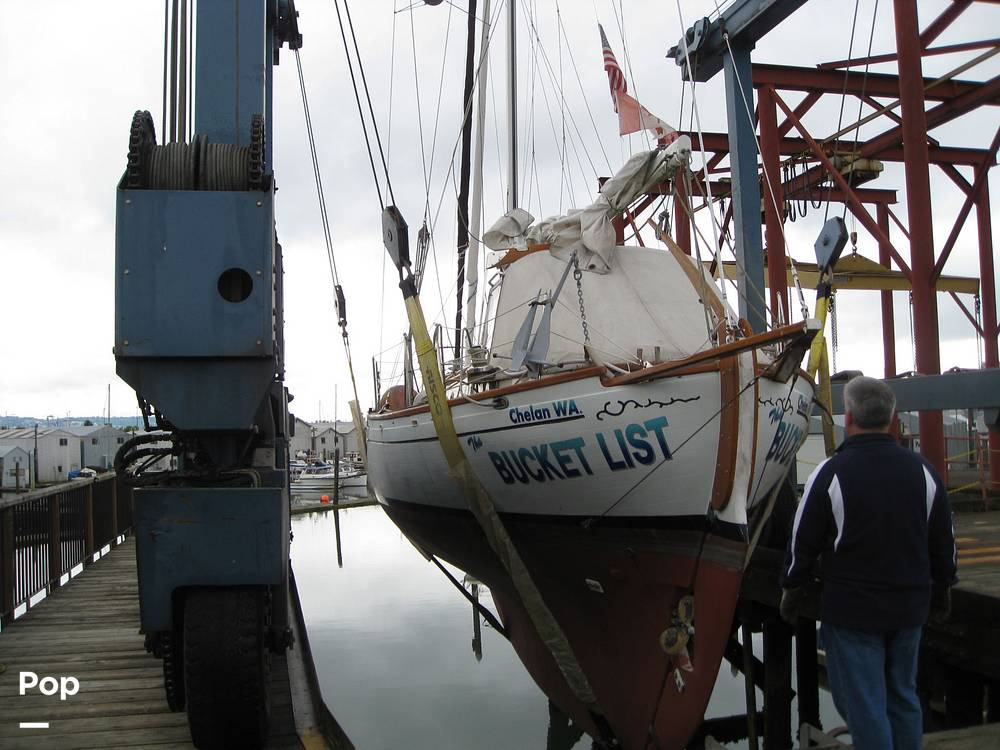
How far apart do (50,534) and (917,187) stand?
1138 cm

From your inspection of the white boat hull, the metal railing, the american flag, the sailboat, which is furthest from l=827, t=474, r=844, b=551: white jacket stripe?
the american flag

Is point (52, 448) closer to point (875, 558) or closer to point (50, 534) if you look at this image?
point (50, 534)

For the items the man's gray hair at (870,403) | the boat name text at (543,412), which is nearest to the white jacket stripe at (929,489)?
the man's gray hair at (870,403)

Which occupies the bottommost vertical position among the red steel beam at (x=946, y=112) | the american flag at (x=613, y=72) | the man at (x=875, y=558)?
the man at (x=875, y=558)

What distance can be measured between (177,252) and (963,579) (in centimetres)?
557

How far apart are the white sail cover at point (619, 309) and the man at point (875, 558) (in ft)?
12.2

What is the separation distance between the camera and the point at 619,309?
7.51 m

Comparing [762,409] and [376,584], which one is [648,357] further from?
[376,584]

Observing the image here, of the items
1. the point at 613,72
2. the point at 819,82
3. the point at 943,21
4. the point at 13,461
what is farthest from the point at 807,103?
the point at 13,461

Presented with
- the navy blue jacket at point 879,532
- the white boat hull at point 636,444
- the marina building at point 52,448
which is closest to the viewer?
the navy blue jacket at point 879,532

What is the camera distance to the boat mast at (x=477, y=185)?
11375 mm

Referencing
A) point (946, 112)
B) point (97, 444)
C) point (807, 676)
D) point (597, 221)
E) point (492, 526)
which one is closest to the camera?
point (492, 526)

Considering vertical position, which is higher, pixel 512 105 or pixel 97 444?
pixel 512 105

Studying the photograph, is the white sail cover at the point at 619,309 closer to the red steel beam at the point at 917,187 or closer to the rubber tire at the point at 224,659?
the rubber tire at the point at 224,659
